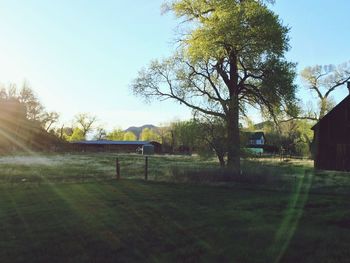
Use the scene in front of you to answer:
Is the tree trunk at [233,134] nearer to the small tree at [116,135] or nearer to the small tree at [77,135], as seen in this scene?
the small tree at [77,135]

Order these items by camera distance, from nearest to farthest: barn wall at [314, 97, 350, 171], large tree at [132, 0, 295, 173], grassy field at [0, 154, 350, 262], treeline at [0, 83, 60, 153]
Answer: grassy field at [0, 154, 350, 262] → large tree at [132, 0, 295, 173] → barn wall at [314, 97, 350, 171] → treeline at [0, 83, 60, 153]

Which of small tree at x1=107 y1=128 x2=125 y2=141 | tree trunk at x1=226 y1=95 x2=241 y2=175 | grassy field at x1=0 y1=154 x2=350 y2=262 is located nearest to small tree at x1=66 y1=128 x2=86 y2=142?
small tree at x1=107 y1=128 x2=125 y2=141

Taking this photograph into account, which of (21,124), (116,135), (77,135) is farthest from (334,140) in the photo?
(116,135)

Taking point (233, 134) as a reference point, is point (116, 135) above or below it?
above

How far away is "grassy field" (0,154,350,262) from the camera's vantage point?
7.11 m

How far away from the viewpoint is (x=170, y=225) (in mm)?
9297

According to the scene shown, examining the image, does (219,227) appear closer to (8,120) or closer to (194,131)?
(194,131)

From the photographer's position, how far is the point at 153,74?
3033cm

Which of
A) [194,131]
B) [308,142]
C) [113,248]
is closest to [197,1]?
[194,131]

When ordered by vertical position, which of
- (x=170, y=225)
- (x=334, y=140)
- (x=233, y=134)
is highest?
(x=233, y=134)

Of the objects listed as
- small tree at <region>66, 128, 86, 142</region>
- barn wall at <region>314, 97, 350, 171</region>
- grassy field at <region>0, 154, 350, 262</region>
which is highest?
small tree at <region>66, 128, 86, 142</region>

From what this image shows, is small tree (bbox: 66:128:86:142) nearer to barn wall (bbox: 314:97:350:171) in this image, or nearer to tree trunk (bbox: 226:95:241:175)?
barn wall (bbox: 314:97:350:171)

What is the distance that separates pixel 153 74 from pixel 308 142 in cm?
4376

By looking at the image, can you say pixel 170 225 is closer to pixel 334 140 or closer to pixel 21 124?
pixel 334 140
